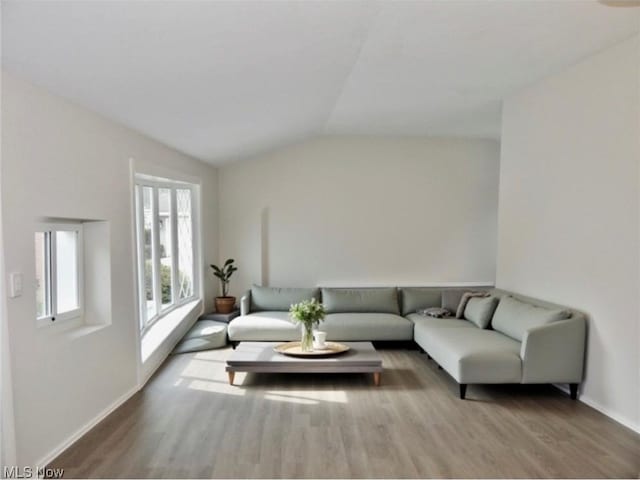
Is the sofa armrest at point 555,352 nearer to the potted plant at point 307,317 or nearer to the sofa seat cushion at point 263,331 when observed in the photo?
the potted plant at point 307,317

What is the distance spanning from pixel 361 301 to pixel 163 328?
2.48 m

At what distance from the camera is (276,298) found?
6.20 metres

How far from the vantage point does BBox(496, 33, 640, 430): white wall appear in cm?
336

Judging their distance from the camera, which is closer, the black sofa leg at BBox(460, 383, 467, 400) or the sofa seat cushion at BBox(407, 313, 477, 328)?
the black sofa leg at BBox(460, 383, 467, 400)

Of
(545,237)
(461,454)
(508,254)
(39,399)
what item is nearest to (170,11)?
(39,399)

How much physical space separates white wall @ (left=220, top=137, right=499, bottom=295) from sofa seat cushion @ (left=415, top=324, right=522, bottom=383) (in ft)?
8.60

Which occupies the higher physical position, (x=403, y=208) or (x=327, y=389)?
(x=403, y=208)

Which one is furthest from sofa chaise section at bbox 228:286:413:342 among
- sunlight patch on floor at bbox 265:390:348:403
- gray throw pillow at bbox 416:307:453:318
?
sunlight patch on floor at bbox 265:390:348:403

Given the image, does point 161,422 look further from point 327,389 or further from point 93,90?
point 93,90

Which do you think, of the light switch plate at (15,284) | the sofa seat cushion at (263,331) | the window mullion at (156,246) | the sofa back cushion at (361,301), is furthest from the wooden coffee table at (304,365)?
the light switch plate at (15,284)

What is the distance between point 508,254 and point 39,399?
14.7 ft

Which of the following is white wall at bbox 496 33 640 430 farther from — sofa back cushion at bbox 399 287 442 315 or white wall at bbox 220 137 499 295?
white wall at bbox 220 137 499 295

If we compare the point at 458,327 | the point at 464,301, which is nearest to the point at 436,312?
the point at 464,301

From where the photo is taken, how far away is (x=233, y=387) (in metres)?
4.21
